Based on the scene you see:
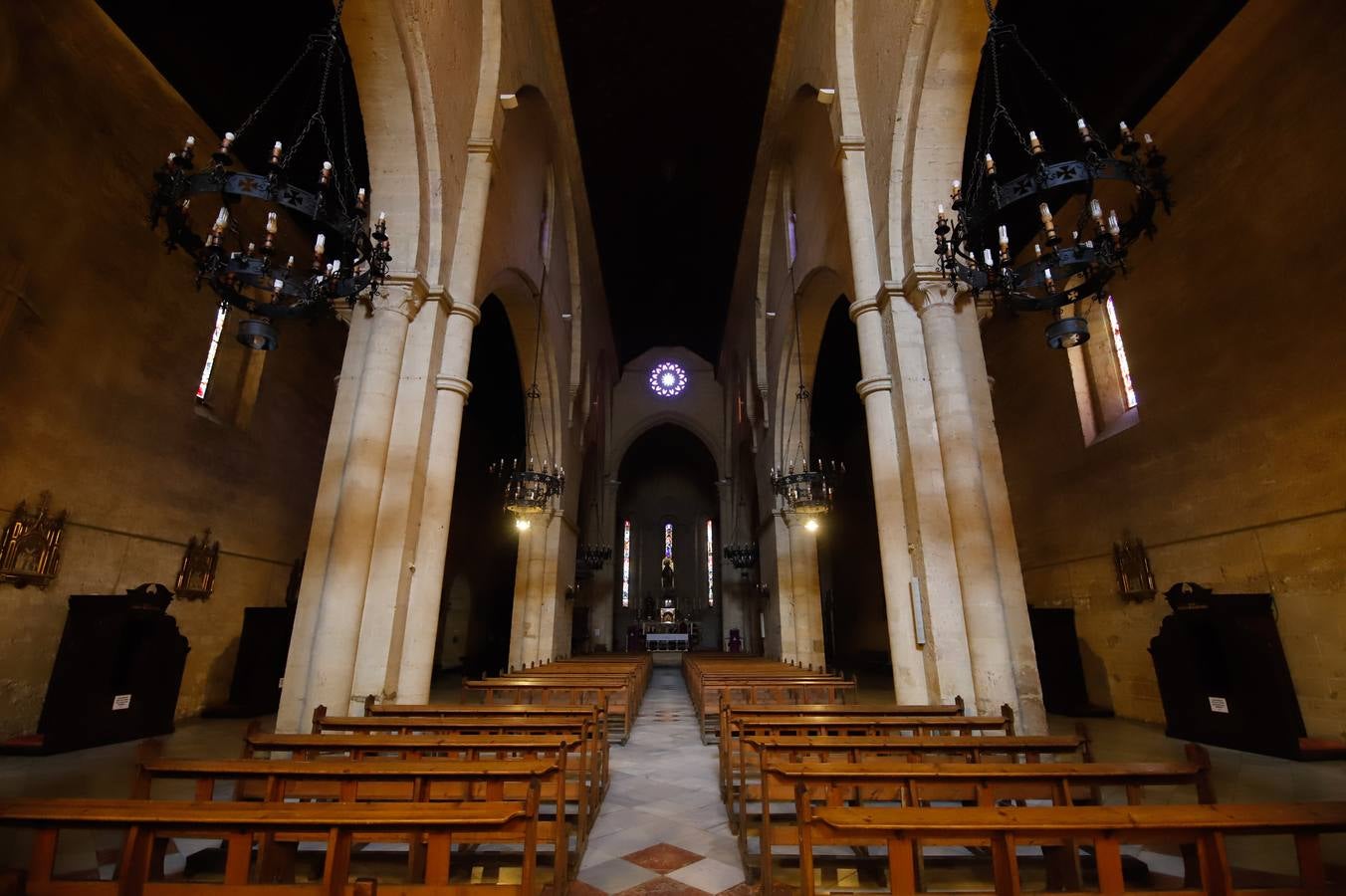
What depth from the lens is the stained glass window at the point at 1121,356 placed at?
9836 mm

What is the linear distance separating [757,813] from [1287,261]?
28.2ft

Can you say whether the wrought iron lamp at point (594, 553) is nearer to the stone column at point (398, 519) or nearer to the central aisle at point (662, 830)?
the stone column at point (398, 519)

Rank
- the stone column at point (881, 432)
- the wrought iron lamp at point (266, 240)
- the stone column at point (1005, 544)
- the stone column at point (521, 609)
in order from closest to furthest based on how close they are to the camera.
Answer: the wrought iron lamp at point (266, 240) → the stone column at point (1005, 544) → the stone column at point (881, 432) → the stone column at point (521, 609)

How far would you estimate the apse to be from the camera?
30.3 metres

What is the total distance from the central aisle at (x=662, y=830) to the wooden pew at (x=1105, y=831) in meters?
1.48

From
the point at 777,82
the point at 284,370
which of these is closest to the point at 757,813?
the point at 284,370

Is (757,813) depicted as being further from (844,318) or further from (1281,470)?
(844,318)

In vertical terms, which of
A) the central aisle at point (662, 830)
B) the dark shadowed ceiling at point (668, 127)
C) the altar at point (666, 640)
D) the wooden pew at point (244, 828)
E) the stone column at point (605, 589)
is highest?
the dark shadowed ceiling at point (668, 127)

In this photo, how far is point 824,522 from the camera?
2386cm

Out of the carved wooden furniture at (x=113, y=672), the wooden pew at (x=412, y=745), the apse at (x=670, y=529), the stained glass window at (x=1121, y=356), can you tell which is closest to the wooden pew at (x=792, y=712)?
the wooden pew at (x=412, y=745)

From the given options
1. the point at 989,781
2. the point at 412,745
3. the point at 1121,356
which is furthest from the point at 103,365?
the point at 1121,356

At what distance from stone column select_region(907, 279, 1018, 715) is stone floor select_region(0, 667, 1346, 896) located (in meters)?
1.39

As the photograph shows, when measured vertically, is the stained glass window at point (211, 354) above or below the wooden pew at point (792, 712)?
above

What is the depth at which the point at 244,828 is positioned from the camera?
6.86ft
